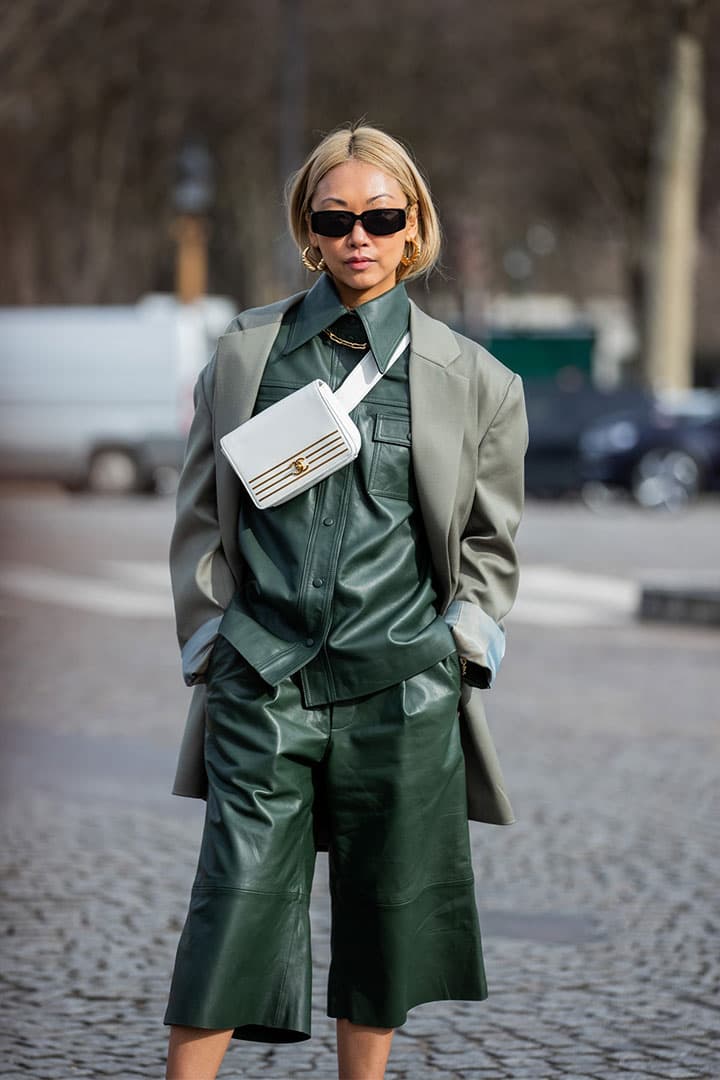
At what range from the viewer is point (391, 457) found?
360cm

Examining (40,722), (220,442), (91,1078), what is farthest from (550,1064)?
(40,722)

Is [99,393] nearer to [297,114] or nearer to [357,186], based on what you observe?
[297,114]

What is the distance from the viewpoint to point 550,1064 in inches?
178

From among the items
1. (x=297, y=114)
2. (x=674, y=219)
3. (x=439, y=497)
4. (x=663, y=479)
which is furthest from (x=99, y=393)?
(x=439, y=497)

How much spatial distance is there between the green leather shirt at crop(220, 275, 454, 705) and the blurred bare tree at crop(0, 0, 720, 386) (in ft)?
86.6

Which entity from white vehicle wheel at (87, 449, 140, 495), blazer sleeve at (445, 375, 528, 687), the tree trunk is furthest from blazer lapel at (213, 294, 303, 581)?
the tree trunk

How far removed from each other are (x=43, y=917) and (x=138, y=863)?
72 centimetres

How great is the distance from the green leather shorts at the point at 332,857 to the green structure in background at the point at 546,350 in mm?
30847

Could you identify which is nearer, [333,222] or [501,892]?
[333,222]

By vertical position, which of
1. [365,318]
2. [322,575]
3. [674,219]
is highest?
[674,219]

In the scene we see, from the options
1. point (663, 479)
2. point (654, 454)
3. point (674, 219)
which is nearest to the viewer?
point (663, 479)

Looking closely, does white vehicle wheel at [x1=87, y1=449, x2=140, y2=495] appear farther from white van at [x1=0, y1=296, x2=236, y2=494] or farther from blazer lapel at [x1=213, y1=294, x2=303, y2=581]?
blazer lapel at [x1=213, y1=294, x2=303, y2=581]

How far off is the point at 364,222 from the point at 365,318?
15 cm

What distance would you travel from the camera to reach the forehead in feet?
11.8
